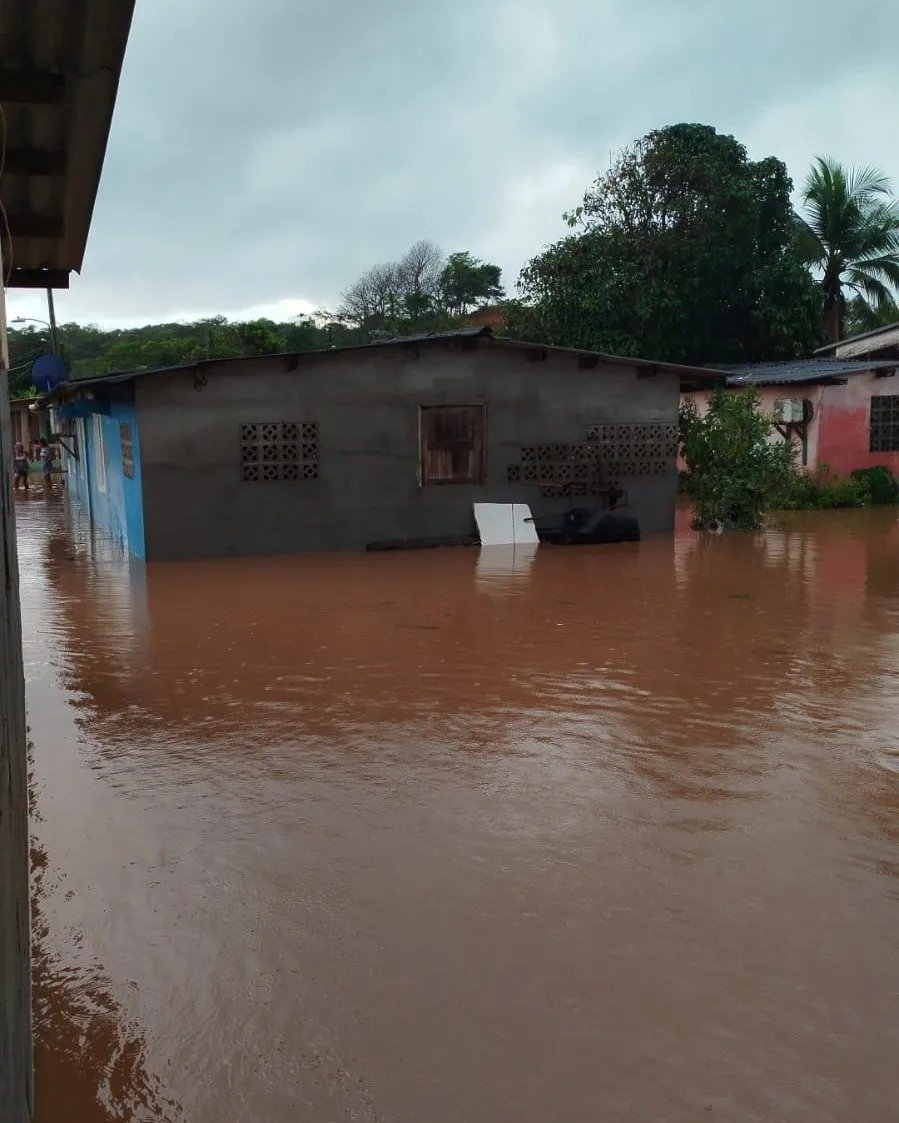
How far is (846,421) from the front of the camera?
76.9ft

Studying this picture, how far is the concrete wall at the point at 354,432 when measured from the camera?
50.0 feet

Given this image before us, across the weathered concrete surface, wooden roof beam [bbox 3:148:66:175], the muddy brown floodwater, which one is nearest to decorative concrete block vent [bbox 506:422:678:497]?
the muddy brown floodwater

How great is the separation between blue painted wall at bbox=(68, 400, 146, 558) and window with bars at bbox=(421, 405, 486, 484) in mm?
4278

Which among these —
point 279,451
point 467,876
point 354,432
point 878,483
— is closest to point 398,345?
point 354,432

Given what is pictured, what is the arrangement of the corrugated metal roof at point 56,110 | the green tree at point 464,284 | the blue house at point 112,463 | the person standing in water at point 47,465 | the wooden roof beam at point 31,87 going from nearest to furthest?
1. the corrugated metal roof at point 56,110
2. the wooden roof beam at point 31,87
3. the blue house at point 112,463
4. the person standing in water at point 47,465
5. the green tree at point 464,284

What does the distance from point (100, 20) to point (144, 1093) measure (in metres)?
3.83

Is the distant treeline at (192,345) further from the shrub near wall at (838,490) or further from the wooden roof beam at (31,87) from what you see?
the wooden roof beam at (31,87)

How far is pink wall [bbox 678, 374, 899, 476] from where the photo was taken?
76.5 feet

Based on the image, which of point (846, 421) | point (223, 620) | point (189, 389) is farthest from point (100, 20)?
point (846, 421)

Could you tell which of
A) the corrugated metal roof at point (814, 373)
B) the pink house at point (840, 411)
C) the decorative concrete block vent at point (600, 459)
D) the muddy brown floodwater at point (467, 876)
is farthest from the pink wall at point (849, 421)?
the muddy brown floodwater at point (467, 876)

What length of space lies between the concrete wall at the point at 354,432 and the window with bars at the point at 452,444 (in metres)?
0.13

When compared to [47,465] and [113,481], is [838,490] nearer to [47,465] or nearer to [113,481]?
[113,481]

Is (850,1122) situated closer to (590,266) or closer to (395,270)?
(590,266)

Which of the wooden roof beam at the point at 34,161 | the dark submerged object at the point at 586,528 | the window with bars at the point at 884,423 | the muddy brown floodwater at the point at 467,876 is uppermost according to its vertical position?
the wooden roof beam at the point at 34,161
